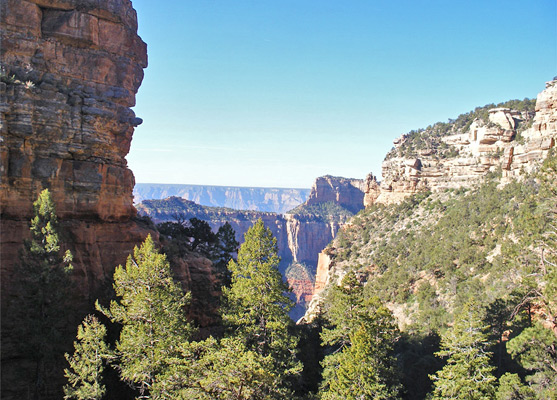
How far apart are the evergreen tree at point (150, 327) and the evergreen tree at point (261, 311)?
310 centimetres

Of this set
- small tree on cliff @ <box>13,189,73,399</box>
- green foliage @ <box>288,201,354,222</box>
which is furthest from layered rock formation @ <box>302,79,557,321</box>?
green foliage @ <box>288,201,354,222</box>

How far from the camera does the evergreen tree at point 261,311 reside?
64.1 ft

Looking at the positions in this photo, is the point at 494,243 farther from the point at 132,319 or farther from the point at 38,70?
the point at 38,70

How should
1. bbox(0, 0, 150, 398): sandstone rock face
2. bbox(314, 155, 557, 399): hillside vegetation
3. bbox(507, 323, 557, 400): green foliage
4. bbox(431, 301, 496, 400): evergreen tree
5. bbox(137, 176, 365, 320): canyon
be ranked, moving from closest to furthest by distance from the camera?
1. bbox(431, 301, 496, 400): evergreen tree
2. bbox(507, 323, 557, 400): green foliage
3. bbox(0, 0, 150, 398): sandstone rock face
4. bbox(314, 155, 557, 399): hillside vegetation
5. bbox(137, 176, 365, 320): canyon

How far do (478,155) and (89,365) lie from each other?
52.4 metres

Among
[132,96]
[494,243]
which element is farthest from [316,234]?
[132,96]

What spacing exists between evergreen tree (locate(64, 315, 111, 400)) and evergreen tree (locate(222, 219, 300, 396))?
5910 millimetres

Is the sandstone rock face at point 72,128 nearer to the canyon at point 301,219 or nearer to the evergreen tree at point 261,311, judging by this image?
the evergreen tree at point 261,311

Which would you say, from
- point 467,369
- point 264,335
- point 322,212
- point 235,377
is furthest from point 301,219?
point 235,377

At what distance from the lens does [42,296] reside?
1783 centimetres

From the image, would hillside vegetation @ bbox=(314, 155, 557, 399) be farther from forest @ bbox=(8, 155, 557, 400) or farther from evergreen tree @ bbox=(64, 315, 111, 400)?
evergreen tree @ bbox=(64, 315, 111, 400)

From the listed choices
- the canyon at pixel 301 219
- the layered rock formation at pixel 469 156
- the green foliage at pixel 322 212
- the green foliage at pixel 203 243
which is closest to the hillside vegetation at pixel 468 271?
the layered rock formation at pixel 469 156

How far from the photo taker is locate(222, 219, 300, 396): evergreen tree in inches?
769

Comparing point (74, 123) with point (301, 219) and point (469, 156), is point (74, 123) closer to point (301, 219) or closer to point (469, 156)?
point (469, 156)
